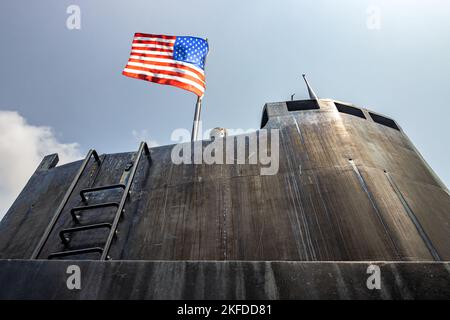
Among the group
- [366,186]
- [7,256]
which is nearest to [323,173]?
[366,186]

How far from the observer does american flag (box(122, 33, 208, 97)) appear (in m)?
8.30

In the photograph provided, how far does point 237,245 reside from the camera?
4.09 metres

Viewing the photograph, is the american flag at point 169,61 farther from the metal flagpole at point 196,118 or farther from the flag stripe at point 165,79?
the metal flagpole at point 196,118

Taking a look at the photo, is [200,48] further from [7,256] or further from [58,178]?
[7,256]

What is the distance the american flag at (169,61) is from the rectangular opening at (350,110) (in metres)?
3.54

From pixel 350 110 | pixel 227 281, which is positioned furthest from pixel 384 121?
pixel 227 281

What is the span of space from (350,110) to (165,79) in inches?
185

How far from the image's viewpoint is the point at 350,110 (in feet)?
22.1

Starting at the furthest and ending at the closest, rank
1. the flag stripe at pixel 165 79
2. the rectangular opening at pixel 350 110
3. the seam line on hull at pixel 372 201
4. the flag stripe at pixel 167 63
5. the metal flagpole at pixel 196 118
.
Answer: the flag stripe at pixel 167 63, the flag stripe at pixel 165 79, the metal flagpole at pixel 196 118, the rectangular opening at pixel 350 110, the seam line on hull at pixel 372 201

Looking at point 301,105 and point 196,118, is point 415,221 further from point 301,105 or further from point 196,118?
point 196,118

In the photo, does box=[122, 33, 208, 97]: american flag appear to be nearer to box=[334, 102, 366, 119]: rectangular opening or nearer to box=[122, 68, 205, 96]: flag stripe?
box=[122, 68, 205, 96]: flag stripe

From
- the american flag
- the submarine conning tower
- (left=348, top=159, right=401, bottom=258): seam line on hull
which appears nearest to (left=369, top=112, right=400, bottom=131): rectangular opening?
the submarine conning tower

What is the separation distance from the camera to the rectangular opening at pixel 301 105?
21.8ft

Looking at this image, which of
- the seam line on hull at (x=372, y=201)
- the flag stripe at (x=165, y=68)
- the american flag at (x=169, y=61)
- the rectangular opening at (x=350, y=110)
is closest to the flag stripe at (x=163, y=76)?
the american flag at (x=169, y=61)
